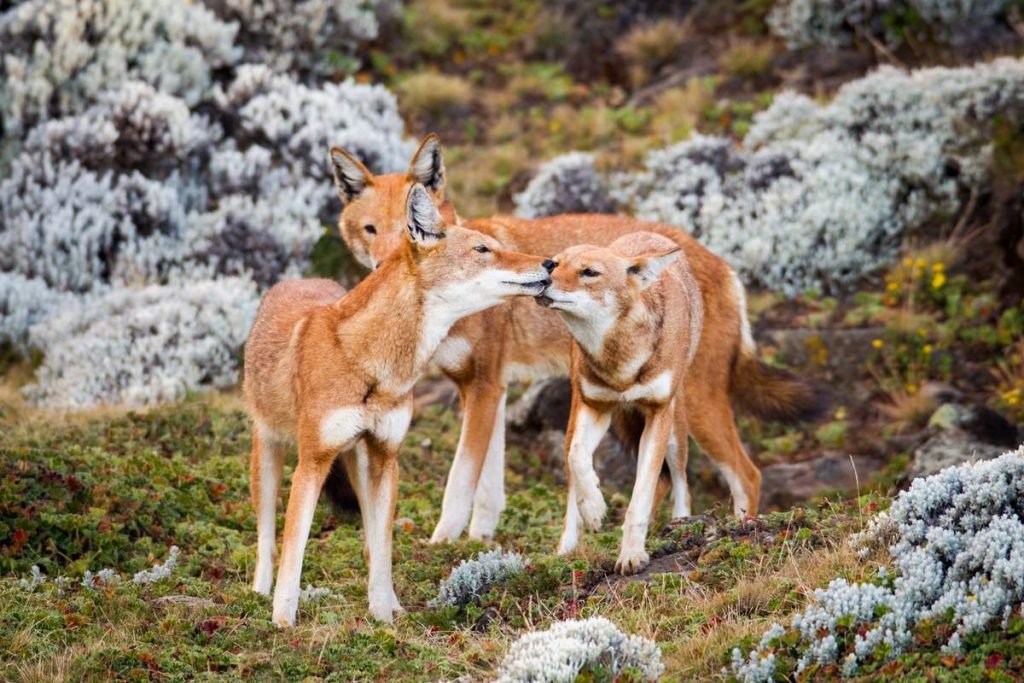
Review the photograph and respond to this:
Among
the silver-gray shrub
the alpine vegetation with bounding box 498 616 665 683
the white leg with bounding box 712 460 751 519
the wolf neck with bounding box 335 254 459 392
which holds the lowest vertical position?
the white leg with bounding box 712 460 751 519

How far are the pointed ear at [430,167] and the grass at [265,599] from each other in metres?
2.33

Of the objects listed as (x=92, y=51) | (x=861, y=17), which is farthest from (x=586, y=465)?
(x=861, y=17)

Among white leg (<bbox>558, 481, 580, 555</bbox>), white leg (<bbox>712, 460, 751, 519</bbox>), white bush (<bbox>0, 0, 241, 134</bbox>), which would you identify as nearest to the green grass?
white leg (<bbox>558, 481, 580, 555</bbox>)

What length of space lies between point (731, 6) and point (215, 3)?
7.53 m

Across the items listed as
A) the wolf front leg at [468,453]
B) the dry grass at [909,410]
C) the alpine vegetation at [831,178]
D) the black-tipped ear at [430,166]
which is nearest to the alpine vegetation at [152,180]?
the alpine vegetation at [831,178]

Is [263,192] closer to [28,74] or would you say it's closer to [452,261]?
[28,74]

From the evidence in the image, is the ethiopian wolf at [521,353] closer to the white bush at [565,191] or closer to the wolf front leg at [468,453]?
the wolf front leg at [468,453]

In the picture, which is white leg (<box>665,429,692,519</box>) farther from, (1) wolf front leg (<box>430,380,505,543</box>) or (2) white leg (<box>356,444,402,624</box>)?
(2) white leg (<box>356,444,402,624</box>)

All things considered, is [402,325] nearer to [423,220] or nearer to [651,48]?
[423,220]

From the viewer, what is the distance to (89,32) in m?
16.4

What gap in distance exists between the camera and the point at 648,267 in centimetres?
775

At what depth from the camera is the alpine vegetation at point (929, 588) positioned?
5.67 m

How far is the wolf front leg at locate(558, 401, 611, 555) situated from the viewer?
25.2 feet

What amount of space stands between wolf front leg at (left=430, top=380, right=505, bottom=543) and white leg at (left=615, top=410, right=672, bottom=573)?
132 centimetres
